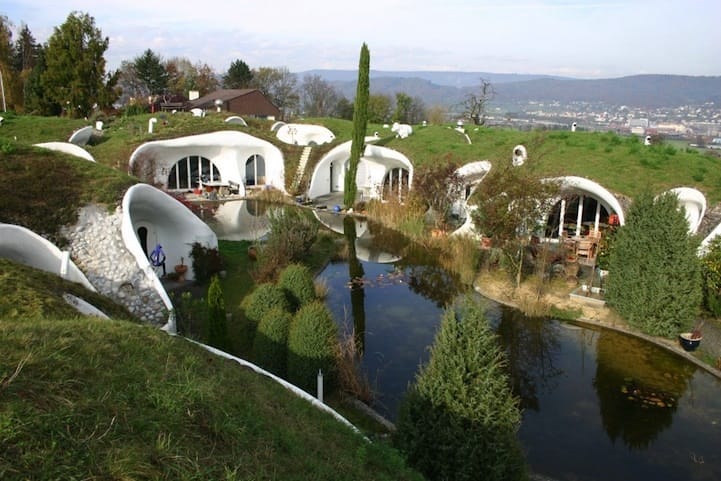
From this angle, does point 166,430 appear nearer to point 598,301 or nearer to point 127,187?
point 127,187

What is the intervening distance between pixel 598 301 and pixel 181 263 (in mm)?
8910

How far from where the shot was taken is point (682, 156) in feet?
48.6

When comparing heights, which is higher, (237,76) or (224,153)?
(237,76)

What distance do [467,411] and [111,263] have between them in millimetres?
7323

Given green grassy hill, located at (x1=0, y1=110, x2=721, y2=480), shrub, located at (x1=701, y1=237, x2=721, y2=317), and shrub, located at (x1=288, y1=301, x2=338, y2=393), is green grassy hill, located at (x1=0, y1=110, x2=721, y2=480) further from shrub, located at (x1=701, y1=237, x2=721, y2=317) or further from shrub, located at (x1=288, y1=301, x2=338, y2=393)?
shrub, located at (x1=701, y1=237, x2=721, y2=317)

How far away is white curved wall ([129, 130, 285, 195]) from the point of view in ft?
73.9

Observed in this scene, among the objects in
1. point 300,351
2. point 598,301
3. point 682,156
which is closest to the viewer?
point 300,351

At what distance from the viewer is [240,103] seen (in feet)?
126

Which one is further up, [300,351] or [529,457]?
[300,351]

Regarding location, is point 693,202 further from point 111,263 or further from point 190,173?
point 190,173

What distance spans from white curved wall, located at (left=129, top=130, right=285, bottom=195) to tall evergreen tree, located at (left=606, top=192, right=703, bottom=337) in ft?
53.4

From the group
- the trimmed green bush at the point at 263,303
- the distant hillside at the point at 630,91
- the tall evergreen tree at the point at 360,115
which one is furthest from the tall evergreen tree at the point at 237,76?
the distant hillside at the point at 630,91

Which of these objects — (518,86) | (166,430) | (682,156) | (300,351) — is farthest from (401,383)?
(518,86)

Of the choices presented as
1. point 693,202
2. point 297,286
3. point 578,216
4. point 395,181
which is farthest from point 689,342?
point 395,181
